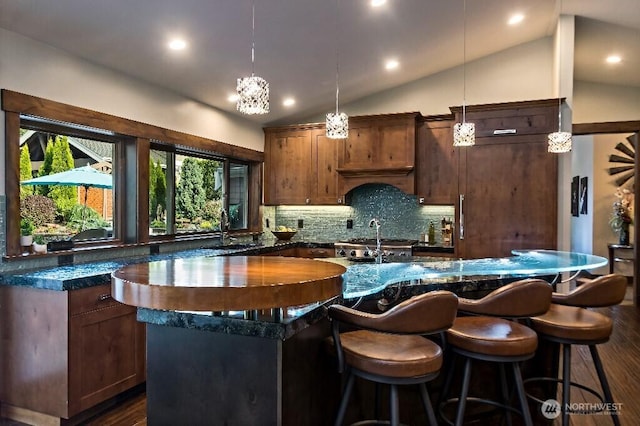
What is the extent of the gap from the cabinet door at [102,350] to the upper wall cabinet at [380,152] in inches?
133

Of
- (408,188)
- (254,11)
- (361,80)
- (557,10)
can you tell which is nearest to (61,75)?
(254,11)

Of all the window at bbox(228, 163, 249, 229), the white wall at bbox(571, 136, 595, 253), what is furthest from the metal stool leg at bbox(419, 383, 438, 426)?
the white wall at bbox(571, 136, 595, 253)

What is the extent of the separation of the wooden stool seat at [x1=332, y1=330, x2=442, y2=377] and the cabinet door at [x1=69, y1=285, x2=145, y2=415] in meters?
1.79

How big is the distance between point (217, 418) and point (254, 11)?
2883 millimetres

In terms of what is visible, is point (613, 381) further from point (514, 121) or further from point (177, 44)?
point (177, 44)

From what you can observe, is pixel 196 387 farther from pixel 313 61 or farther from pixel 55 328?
pixel 313 61

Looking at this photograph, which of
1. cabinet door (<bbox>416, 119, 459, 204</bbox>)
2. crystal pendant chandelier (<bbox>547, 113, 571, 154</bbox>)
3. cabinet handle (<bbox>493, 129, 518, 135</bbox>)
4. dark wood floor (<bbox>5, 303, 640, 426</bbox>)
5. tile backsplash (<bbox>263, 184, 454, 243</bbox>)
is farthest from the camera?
tile backsplash (<bbox>263, 184, 454, 243</bbox>)

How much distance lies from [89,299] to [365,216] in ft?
12.9

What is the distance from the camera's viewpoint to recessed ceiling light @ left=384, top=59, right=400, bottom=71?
4929 mm

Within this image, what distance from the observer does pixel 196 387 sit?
1.58 metres

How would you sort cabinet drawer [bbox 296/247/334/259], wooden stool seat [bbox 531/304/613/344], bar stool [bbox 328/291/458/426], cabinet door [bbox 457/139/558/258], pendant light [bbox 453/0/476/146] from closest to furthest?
bar stool [bbox 328/291/458/426]
wooden stool seat [bbox 531/304/613/344]
pendant light [bbox 453/0/476/146]
cabinet door [bbox 457/139/558/258]
cabinet drawer [bbox 296/247/334/259]

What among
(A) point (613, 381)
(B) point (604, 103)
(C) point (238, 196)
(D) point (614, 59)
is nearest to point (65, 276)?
(C) point (238, 196)

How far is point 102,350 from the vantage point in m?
2.79

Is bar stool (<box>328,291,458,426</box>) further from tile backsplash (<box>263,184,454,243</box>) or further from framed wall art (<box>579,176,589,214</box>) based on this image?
framed wall art (<box>579,176,589,214</box>)
